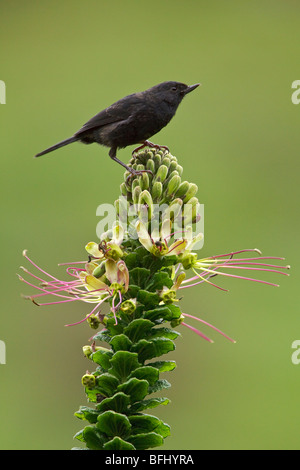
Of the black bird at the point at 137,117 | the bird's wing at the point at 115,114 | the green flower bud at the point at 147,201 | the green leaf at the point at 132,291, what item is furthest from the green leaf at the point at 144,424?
the bird's wing at the point at 115,114

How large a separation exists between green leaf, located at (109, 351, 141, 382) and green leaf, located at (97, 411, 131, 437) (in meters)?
0.09

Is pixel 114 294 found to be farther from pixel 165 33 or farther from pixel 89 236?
pixel 165 33

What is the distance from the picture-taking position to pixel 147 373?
1223mm

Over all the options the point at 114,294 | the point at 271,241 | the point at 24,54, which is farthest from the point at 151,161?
the point at 24,54

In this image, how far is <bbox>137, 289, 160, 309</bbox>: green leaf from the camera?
1.29m

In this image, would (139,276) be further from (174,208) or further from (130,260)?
(174,208)

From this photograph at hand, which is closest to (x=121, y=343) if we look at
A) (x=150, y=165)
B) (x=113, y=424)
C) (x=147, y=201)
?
(x=113, y=424)

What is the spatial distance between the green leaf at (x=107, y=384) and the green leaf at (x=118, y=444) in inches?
4.4

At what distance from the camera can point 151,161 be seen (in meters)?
1.46

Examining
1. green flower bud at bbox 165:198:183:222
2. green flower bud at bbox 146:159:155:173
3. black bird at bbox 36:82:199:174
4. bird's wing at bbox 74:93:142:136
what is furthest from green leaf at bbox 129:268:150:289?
bird's wing at bbox 74:93:142:136

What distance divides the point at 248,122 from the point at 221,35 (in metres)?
2.50

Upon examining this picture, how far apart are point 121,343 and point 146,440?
0.17 metres

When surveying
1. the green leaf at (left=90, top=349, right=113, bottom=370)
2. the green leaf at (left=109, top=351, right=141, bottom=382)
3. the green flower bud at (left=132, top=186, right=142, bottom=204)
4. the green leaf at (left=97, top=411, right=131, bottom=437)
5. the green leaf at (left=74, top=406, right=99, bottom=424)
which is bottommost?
the green leaf at (left=97, top=411, right=131, bottom=437)

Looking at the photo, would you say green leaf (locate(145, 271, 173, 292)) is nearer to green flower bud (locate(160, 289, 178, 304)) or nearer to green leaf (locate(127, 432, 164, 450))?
green flower bud (locate(160, 289, 178, 304))
